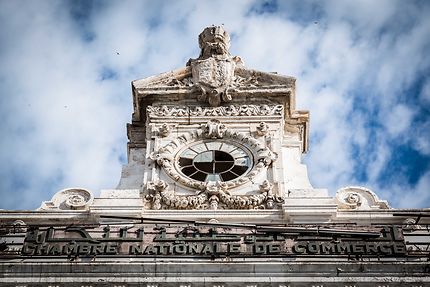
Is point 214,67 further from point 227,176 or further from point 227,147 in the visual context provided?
point 227,176

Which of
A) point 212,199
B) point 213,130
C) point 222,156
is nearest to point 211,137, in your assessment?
point 213,130

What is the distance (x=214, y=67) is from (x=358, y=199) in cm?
674

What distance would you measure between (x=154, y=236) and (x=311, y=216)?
12.6 feet

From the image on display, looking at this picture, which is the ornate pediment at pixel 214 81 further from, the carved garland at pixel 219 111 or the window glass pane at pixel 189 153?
the window glass pane at pixel 189 153

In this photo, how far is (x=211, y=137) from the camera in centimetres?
2552

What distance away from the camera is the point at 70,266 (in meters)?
18.6

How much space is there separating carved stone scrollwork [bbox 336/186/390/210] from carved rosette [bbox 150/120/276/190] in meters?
2.21

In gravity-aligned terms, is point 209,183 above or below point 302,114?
below

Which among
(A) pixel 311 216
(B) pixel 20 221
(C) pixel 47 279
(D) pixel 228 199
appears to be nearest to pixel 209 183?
(D) pixel 228 199

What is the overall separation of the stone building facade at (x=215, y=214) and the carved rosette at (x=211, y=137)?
34 mm

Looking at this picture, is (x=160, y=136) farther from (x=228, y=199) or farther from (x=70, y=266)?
(x=70, y=266)

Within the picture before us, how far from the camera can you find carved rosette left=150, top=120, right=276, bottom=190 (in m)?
23.7

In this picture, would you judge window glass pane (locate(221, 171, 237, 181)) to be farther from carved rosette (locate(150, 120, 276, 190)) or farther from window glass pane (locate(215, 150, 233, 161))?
window glass pane (locate(215, 150, 233, 161))

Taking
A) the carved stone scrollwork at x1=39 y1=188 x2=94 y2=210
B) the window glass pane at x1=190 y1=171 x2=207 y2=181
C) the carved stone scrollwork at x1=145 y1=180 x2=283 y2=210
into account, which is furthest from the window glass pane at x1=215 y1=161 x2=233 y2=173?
the carved stone scrollwork at x1=39 y1=188 x2=94 y2=210
